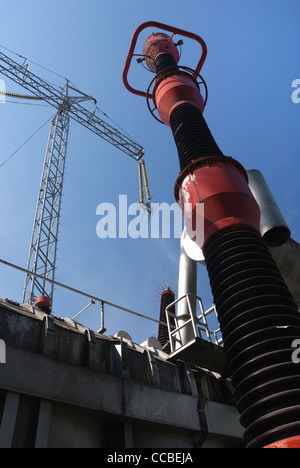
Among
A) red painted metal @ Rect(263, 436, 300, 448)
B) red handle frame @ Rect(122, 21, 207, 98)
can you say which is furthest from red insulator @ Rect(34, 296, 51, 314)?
red painted metal @ Rect(263, 436, 300, 448)

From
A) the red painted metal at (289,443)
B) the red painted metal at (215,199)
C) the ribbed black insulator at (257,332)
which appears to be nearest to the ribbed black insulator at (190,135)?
the red painted metal at (215,199)

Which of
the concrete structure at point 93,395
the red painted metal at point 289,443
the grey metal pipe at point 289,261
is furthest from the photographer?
the grey metal pipe at point 289,261

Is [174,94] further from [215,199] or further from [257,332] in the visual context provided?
[257,332]

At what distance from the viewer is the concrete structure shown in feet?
18.5

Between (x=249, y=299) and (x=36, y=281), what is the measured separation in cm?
2622

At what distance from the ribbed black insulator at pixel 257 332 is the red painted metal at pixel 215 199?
1.18 feet

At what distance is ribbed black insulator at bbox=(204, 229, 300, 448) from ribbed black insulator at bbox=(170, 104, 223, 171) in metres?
2.88

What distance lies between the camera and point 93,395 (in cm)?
637

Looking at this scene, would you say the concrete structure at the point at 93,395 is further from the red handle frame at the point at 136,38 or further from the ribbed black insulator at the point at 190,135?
the red handle frame at the point at 136,38

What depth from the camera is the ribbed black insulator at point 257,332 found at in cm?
413

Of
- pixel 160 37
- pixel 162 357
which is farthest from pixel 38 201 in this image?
A: pixel 162 357

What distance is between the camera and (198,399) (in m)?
8.12

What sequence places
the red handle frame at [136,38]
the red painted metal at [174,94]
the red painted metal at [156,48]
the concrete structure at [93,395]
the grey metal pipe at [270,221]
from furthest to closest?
the red painted metal at [156,48], the red handle frame at [136,38], the red painted metal at [174,94], the grey metal pipe at [270,221], the concrete structure at [93,395]
